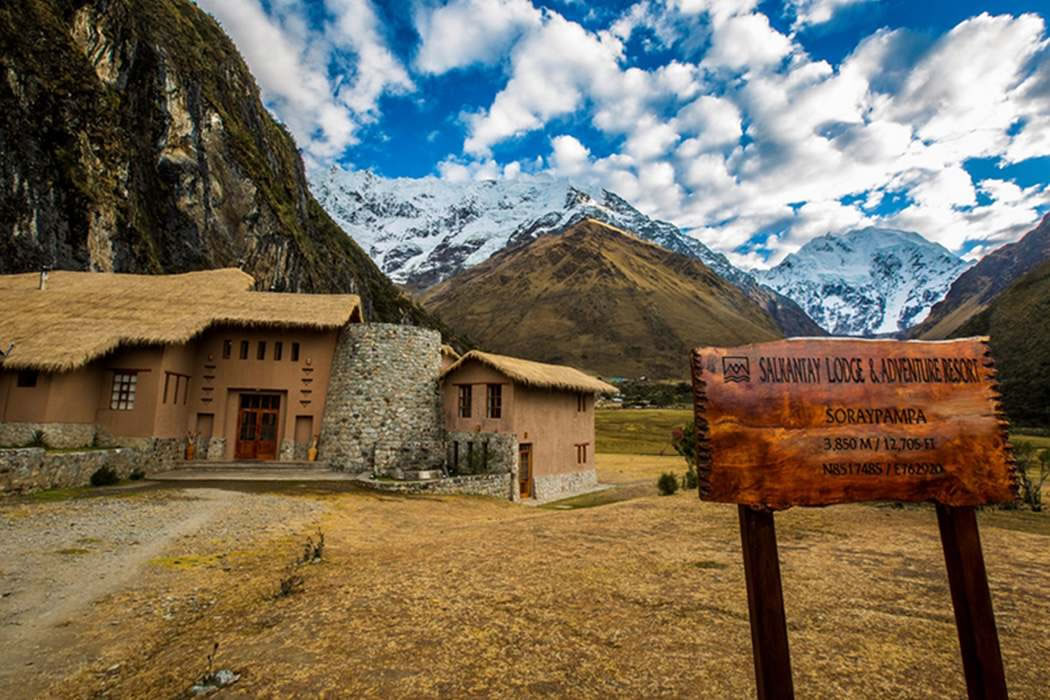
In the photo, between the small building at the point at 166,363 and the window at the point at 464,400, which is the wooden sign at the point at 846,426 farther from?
the window at the point at 464,400

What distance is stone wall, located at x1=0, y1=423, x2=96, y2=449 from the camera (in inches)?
676

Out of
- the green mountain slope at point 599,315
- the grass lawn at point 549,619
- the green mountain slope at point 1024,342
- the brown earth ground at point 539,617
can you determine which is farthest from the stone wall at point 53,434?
the green mountain slope at point 599,315

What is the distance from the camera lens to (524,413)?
24391 mm

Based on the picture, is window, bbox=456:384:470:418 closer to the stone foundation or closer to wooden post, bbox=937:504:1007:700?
the stone foundation

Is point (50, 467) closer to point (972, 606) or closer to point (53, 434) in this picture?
point (53, 434)

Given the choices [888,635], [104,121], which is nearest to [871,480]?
[888,635]

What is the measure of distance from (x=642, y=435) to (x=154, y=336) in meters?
39.1

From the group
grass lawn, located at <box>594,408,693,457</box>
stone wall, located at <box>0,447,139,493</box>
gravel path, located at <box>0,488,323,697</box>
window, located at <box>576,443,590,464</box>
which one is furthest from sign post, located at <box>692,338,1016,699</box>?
grass lawn, located at <box>594,408,693,457</box>

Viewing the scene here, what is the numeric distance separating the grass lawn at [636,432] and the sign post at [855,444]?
38163mm

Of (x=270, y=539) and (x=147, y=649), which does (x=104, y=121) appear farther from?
(x=147, y=649)

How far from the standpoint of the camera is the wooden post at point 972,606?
3.53 metres

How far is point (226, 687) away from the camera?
14.8 feet

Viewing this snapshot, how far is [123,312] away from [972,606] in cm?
2593

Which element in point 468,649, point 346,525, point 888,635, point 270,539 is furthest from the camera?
point 346,525
